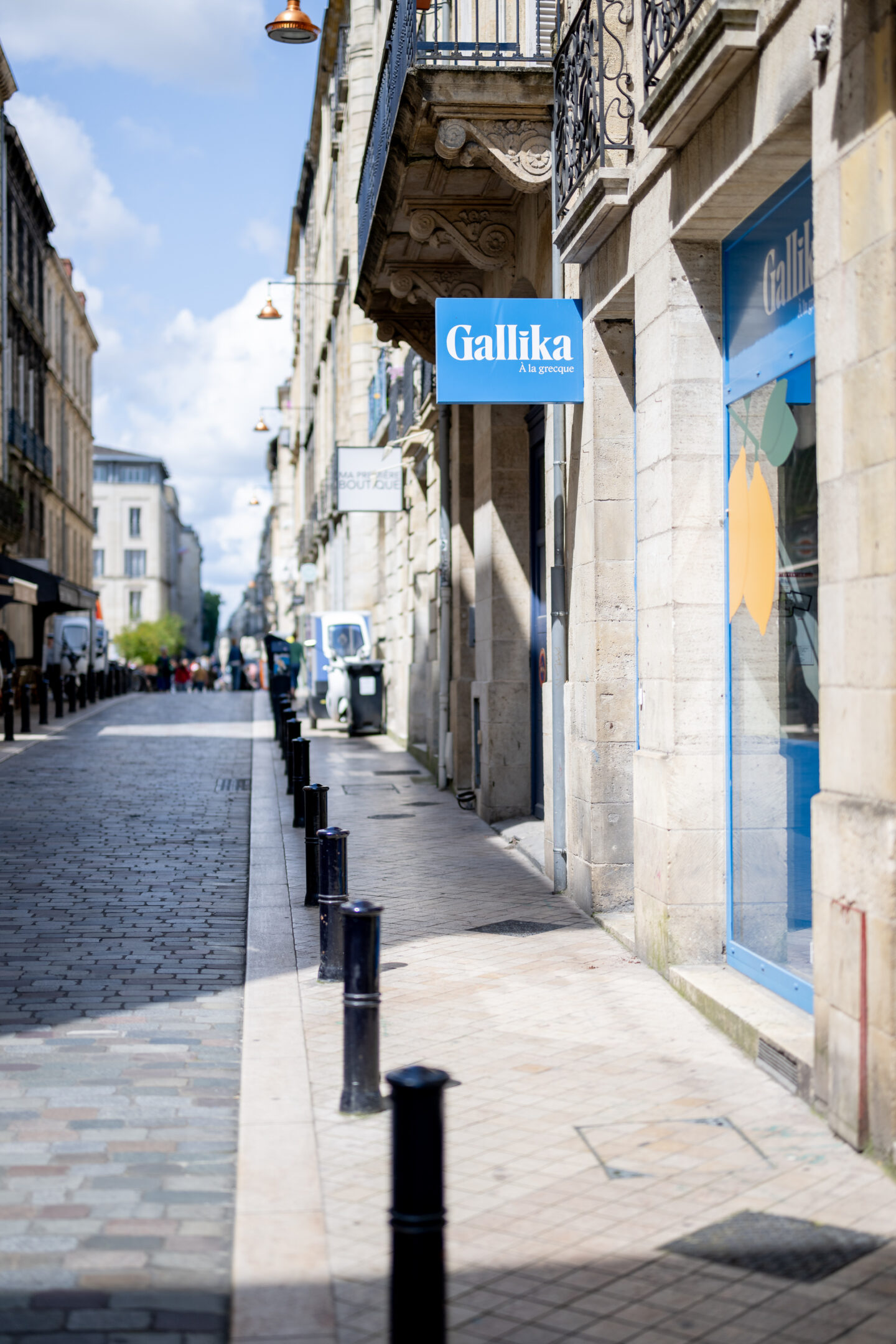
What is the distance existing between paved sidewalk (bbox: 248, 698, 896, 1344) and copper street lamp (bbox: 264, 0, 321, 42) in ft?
30.7

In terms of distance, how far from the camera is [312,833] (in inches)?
389

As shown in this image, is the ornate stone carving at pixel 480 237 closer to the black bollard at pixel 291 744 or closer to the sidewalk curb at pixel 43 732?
the black bollard at pixel 291 744

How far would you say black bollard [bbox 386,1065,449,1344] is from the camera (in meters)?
3.02

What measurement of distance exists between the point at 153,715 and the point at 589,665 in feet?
79.7

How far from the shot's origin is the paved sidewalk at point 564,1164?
3.70 metres

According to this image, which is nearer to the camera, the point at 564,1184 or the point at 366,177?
the point at 564,1184

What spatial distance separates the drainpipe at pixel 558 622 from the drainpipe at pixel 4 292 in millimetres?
31008

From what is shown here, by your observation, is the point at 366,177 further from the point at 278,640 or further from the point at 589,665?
the point at 278,640

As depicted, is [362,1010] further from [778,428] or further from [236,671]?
[236,671]

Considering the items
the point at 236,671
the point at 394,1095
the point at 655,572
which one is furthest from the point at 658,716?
the point at 236,671

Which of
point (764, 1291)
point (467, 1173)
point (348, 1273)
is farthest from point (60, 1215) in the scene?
point (764, 1291)

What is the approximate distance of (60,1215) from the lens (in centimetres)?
430

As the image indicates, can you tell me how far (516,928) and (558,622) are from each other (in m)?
2.11

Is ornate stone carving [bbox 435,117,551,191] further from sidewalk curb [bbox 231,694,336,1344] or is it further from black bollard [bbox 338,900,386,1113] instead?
black bollard [bbox 338,900,386,1113]
